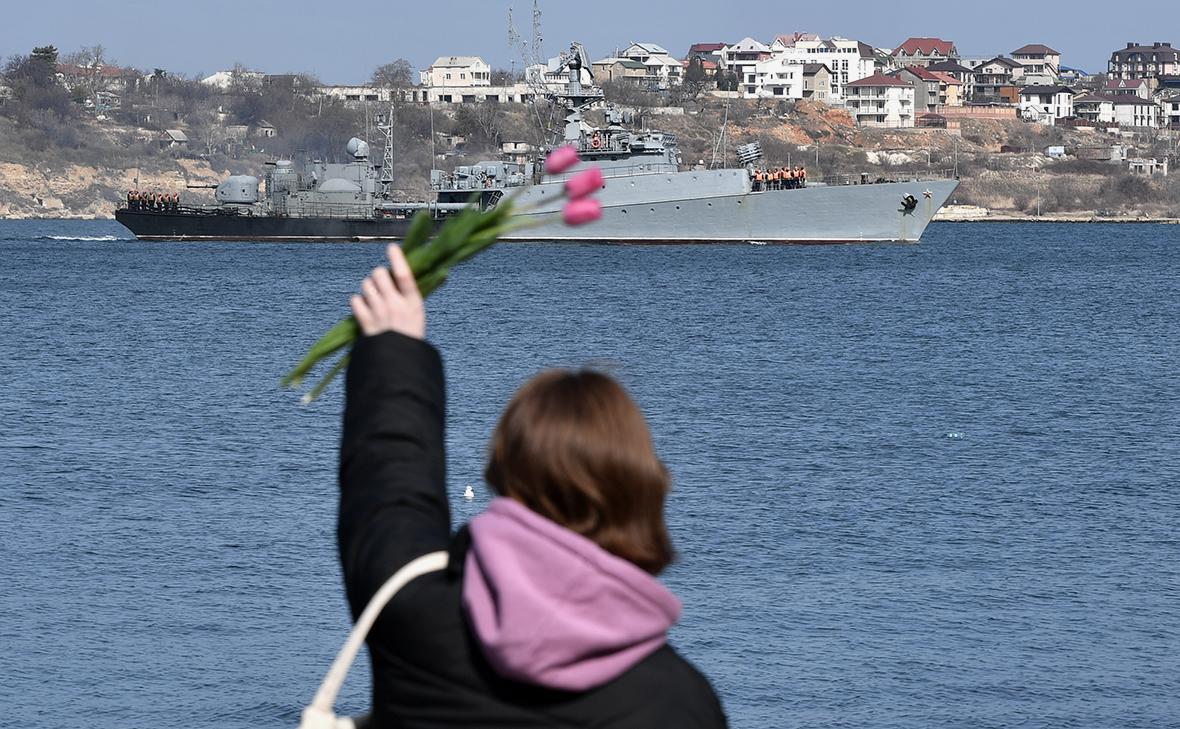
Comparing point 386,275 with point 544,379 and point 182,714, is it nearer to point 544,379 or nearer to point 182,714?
point 544,379

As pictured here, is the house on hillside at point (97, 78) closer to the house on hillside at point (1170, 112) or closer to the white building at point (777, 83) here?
the white building at point (777, 83)

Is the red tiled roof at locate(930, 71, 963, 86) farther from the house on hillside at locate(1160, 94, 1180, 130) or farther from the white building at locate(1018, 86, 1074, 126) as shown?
the house on hillside at locate(1160, 94, 1180, 130)

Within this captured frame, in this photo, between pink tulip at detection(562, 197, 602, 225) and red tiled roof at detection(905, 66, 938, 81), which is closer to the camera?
pink tulip at detection(562, 197, 602, 225)

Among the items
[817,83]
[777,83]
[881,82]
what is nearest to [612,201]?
[881,82]

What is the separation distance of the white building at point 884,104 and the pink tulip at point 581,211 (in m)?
171

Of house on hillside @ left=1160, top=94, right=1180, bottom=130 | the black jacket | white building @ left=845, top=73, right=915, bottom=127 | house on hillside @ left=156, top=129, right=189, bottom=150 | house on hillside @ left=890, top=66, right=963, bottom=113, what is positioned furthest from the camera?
house on hillside @ left=1160, top=94, right=1180, bottom=130

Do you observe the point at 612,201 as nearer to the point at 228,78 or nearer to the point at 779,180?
the point at 779,180

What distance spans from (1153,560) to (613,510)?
1601 centimetres

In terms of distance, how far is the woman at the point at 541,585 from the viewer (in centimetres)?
195

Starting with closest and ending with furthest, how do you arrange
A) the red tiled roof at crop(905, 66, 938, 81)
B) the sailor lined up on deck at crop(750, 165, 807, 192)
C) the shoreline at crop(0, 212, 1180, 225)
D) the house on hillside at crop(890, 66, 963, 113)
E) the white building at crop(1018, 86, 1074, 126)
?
the sailor lined up on deck at crop(750, 165, 807, 192)
the shoreline at crop(0, 212, 1180, 225)
the house on hillside at crop(890, 66, 963, 113)
the red tiled roof at crop(905, 66, 938, 81)
the white building at crop(1018, 86, 1074, 126)

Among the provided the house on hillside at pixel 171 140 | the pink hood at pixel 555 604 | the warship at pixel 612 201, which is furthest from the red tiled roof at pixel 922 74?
the pink hood at pixel 555 604

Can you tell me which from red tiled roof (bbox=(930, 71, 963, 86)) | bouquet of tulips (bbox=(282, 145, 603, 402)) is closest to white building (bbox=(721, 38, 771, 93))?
red tiled roof (bbox=(930, 71, 963, 86))

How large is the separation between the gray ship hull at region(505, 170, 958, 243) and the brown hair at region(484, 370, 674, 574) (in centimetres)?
6884

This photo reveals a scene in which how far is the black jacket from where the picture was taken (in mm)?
2035
